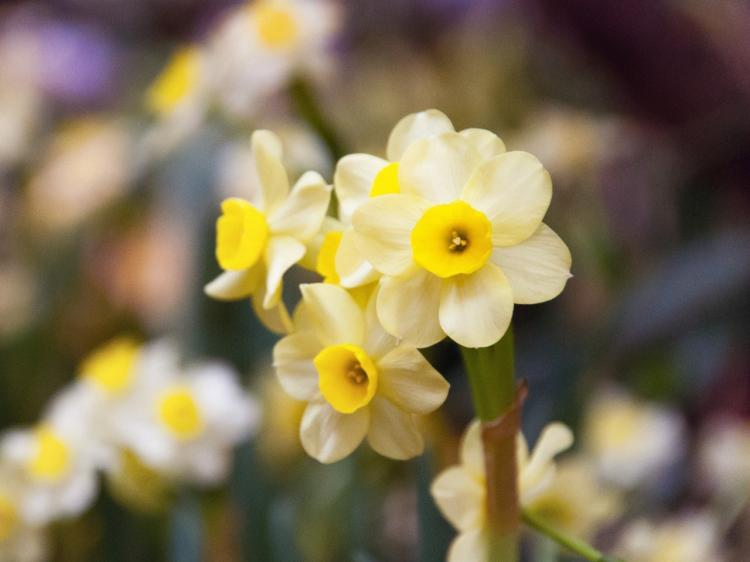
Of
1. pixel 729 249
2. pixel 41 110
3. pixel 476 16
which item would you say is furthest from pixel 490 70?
pixel 41 110

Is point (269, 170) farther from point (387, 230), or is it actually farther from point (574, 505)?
point (574, 505)

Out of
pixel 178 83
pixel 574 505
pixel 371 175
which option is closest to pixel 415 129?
pixel 371 175

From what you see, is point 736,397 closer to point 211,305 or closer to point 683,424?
point 683,424

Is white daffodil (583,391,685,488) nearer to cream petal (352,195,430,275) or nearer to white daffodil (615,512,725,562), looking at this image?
white daffodil (615,512,725,562)

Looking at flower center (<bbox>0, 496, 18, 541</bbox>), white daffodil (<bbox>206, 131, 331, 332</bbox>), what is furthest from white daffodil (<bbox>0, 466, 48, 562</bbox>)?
white daffodil (<bbox>206, 131, 331, 332</bbox>)

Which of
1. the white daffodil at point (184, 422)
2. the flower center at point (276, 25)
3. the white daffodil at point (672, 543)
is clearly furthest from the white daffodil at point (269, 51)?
the white daffodil at point (672, 543)
